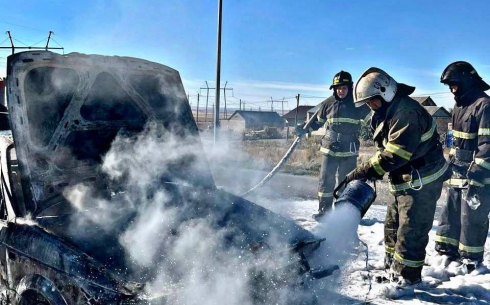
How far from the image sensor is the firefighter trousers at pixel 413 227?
13.2ft

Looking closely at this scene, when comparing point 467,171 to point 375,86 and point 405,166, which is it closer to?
point 405,166

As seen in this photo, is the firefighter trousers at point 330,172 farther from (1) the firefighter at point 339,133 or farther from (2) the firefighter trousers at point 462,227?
(2) the firefighter trousers at point 462,227

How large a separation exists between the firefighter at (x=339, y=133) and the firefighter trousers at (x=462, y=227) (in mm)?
1984

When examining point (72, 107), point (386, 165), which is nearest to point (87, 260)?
point (72, 107)

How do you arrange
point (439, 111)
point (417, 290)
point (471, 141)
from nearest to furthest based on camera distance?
point (417, 290), point (471, 141), point (439, 111)

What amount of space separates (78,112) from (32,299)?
60.3 inches

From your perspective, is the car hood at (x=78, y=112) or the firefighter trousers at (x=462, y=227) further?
the firefighter trousers at (x=462, y=227)

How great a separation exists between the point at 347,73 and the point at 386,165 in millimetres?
2977

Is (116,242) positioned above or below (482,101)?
below

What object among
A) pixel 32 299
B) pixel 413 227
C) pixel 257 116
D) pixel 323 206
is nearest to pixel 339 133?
pixel 323 206

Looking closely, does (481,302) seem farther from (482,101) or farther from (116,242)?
(116,242)

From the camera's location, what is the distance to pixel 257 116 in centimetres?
6088

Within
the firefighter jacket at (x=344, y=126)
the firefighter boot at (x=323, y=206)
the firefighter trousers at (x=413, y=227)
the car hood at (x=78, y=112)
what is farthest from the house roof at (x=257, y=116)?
the firefighter trousers at (x=413, y=227)

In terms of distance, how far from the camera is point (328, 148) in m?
6.81
